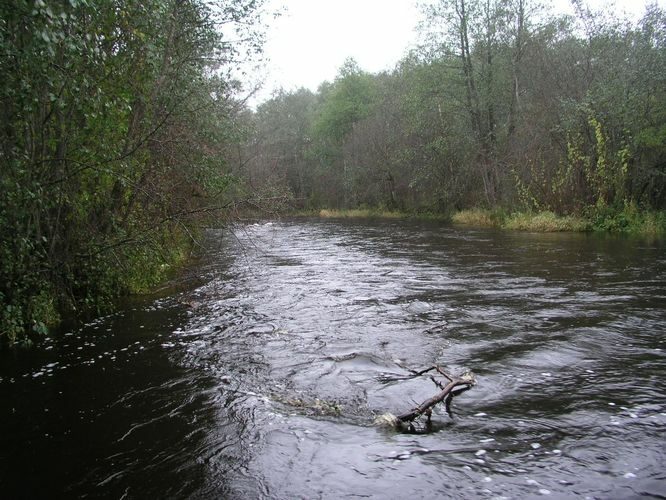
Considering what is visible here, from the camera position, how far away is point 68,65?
6562 mm

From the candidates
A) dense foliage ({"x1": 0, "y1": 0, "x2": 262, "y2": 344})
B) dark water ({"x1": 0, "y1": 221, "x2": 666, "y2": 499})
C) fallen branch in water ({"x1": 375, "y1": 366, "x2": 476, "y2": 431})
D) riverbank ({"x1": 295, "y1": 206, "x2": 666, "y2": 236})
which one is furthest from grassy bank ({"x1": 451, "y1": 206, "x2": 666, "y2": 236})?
fallen branch in water ({"x1": 375, "y1": 366, "x2": 476, "y2": 431})

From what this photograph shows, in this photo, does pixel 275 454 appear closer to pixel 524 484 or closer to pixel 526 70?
pixel 524 484

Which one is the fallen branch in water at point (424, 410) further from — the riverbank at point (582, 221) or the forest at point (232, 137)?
the riverbank at point (582, 221)

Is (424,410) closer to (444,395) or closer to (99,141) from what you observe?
(444,395)

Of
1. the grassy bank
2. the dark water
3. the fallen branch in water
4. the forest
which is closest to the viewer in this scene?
the dark water

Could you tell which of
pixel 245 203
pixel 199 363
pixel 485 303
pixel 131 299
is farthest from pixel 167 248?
pixel 485 303

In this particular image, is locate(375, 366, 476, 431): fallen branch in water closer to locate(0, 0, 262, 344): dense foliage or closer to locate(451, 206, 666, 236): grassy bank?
locate(0, 0, 262, 344): dense foliage

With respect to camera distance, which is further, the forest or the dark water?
the forest

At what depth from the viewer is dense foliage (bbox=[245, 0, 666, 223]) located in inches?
987

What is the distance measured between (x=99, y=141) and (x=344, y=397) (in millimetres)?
6396

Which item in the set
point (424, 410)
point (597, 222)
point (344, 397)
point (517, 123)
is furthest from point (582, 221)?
point (424, 410)

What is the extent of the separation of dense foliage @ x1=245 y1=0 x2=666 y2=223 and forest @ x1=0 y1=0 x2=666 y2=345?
0.37 ft

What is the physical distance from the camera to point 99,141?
9.04 metres

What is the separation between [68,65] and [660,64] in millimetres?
26849
